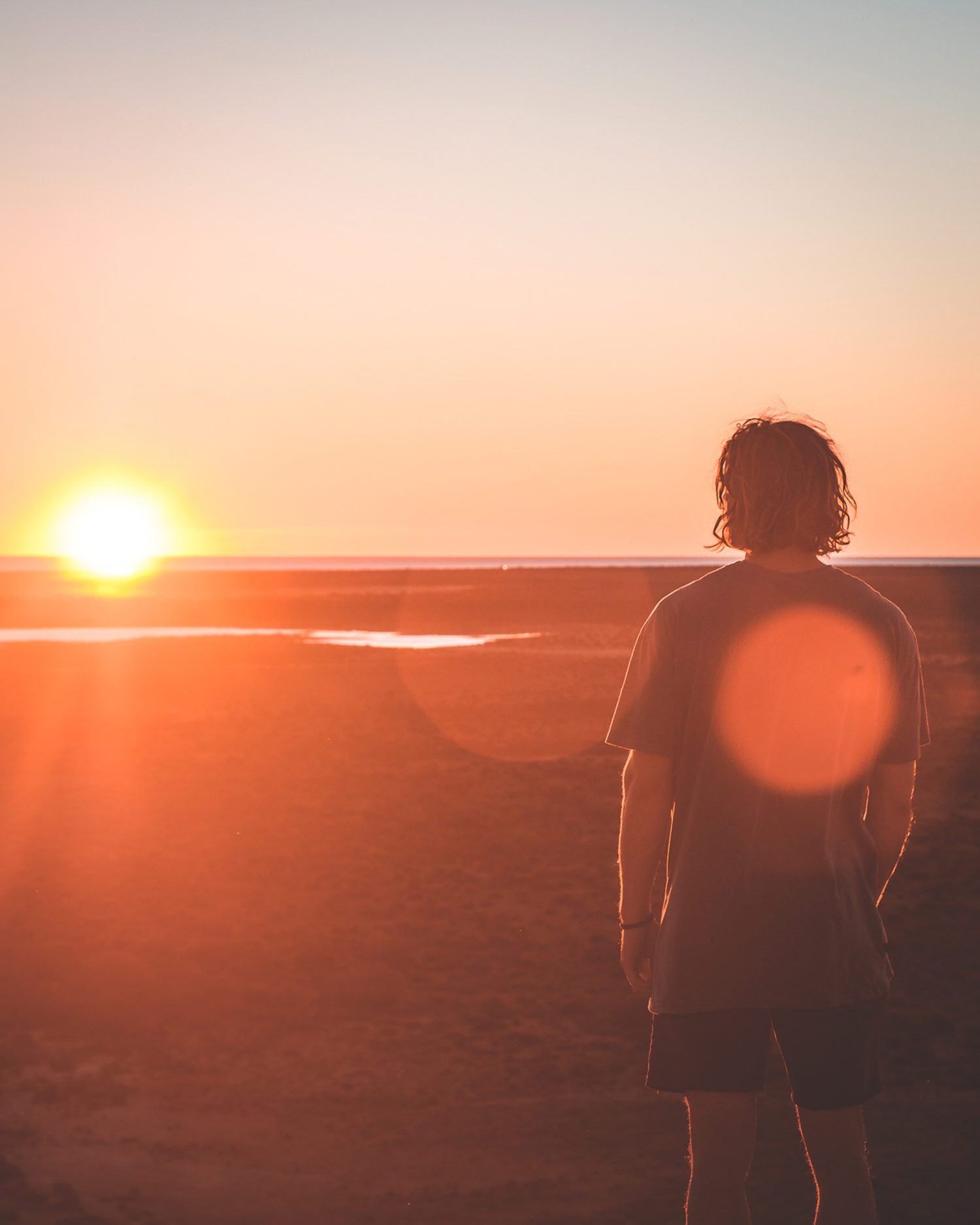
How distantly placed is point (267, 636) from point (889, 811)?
26.1 m

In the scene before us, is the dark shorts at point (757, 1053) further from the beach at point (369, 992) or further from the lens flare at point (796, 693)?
the beach at point (369, 992)

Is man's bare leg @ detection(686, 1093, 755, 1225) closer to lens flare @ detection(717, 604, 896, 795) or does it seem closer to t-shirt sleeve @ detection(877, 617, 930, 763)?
lens flare @ detection(717, 604, 896, 795)

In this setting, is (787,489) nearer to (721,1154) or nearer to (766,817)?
(766,817)

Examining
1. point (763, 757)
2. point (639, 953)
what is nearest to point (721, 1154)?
point (639, 953)

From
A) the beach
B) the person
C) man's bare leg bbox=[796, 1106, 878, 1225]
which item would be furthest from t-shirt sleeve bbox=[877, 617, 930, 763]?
the beach

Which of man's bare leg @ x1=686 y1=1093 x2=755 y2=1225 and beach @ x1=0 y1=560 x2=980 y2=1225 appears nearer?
man's bare leg @ x1=686 y1=1093 x2=755 y2=1225

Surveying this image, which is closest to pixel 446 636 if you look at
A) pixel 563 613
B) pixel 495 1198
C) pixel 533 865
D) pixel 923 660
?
pixel 563 613

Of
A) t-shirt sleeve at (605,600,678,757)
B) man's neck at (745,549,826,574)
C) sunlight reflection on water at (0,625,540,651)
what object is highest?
sunlight reflection on water at (0,625,540,651)

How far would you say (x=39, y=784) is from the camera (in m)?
10.8

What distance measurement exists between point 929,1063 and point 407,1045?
91.0 inches

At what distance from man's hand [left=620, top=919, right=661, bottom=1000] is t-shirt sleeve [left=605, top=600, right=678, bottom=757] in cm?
45

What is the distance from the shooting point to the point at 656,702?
2.59 meters

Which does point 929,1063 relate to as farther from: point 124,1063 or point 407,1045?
point 124,1063

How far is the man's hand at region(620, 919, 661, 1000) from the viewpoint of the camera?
271cm
